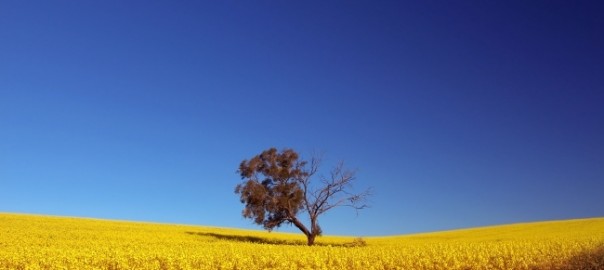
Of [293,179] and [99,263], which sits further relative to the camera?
[293,179]

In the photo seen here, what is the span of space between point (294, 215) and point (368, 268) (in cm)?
2915

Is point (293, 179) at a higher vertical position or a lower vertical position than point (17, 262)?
higher

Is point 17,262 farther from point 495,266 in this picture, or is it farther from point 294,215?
point 294,215

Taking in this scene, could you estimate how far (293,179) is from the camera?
53312mm

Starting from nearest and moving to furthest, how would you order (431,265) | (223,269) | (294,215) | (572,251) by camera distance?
1. (223,269)
2. (431,265)
3. (572,251)
4. (294,215)

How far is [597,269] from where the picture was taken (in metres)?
25.0

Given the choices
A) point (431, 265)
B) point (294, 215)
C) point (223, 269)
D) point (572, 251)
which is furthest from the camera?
point (294, 215)

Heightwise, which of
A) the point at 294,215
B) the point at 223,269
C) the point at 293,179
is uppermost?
the point at 293,179

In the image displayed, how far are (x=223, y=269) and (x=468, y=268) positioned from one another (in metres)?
10.5

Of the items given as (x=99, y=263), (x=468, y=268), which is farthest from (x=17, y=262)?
(x=468, y=268)

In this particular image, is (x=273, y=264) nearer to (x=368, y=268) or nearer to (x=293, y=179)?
(x=368, y=268)

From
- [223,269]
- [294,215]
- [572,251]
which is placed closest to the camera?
[223,269]

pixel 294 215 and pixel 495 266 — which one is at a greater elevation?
pixel 294 215

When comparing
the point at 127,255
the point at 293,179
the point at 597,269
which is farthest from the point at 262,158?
the point at 597,269
